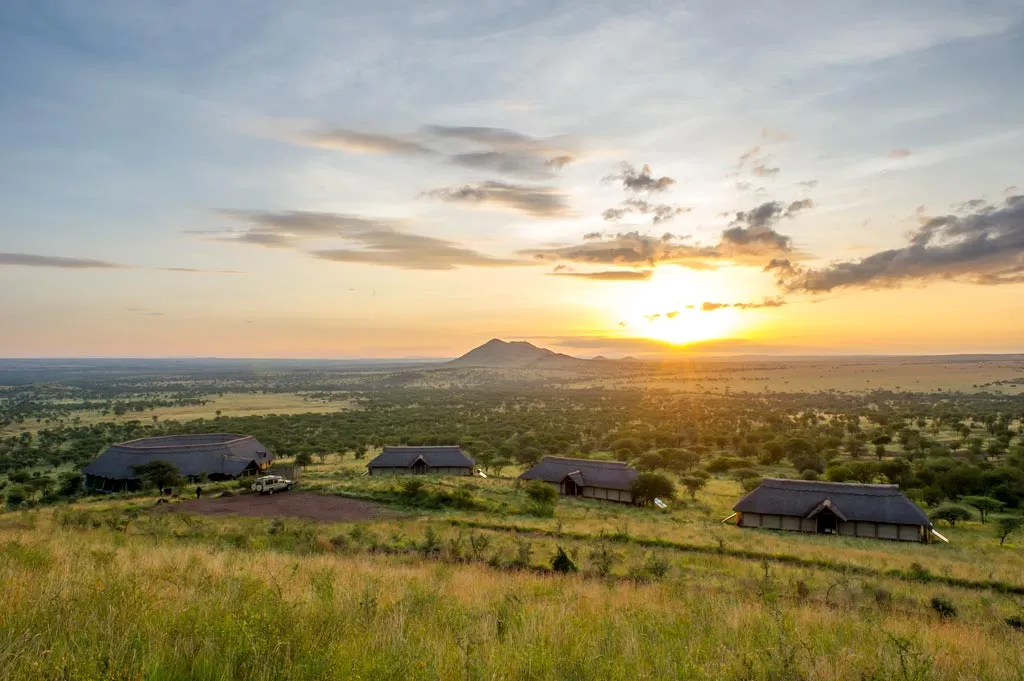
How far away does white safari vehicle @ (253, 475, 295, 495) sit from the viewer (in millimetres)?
44750

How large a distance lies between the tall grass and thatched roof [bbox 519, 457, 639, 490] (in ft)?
137

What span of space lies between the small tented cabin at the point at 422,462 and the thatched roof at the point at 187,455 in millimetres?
12877

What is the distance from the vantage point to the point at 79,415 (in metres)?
121

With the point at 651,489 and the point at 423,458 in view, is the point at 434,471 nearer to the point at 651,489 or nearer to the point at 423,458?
the point at 423,458

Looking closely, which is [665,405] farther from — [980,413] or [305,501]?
[305,501]

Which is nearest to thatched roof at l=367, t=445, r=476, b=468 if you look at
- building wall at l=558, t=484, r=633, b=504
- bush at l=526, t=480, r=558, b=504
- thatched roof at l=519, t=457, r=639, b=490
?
thatched roof at l=519, t=457, r=639, b=490

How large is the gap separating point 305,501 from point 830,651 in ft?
131

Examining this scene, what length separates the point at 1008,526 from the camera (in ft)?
125

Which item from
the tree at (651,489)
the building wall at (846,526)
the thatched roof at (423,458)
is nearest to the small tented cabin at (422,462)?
the thatched roof at (423,458)

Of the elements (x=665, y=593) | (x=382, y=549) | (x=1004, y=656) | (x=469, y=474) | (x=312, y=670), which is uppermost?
(x=312, y=670)

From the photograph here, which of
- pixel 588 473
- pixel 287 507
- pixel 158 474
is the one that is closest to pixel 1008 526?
pixel 588 473

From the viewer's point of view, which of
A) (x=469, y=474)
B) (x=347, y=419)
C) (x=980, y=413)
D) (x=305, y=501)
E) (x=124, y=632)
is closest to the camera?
(x=124, y=632)

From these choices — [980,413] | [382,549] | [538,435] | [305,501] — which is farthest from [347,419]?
[980,413]

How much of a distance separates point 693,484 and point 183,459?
49.3 m
